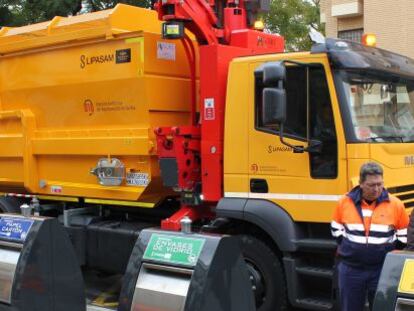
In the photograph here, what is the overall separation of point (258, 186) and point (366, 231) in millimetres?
1731

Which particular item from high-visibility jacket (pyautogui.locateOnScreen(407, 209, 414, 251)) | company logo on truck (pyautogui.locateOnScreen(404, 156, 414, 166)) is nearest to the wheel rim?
company logo on truck (pyautogui.locateOnScreen(404, 156, 414, 166))

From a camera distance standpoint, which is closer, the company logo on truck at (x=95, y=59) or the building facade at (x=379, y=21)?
the company logo on truck at (x=95, y=59)

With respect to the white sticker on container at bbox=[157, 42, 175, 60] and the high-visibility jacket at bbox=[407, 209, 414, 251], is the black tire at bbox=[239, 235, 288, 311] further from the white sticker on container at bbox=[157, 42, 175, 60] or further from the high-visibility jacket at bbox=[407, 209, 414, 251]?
the white sticker on container at bbox=[157, 42, 175, 60]

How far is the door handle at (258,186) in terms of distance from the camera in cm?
568

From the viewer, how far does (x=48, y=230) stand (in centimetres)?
497

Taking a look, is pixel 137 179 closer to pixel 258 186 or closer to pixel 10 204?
pixel 258 186

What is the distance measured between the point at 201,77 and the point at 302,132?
50.2 inches

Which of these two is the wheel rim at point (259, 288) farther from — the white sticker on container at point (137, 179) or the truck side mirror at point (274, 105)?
the white sticker on container at point (137, 179)

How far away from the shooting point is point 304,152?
5406 mm

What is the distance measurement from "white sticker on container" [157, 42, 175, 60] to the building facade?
475 inches

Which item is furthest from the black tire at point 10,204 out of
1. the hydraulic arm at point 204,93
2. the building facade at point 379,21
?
the building facade at point 379,21

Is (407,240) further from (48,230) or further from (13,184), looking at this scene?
(13,184)

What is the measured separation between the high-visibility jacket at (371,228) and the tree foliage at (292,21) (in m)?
29.4

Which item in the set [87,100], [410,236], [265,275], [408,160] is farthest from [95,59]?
[410,236]
